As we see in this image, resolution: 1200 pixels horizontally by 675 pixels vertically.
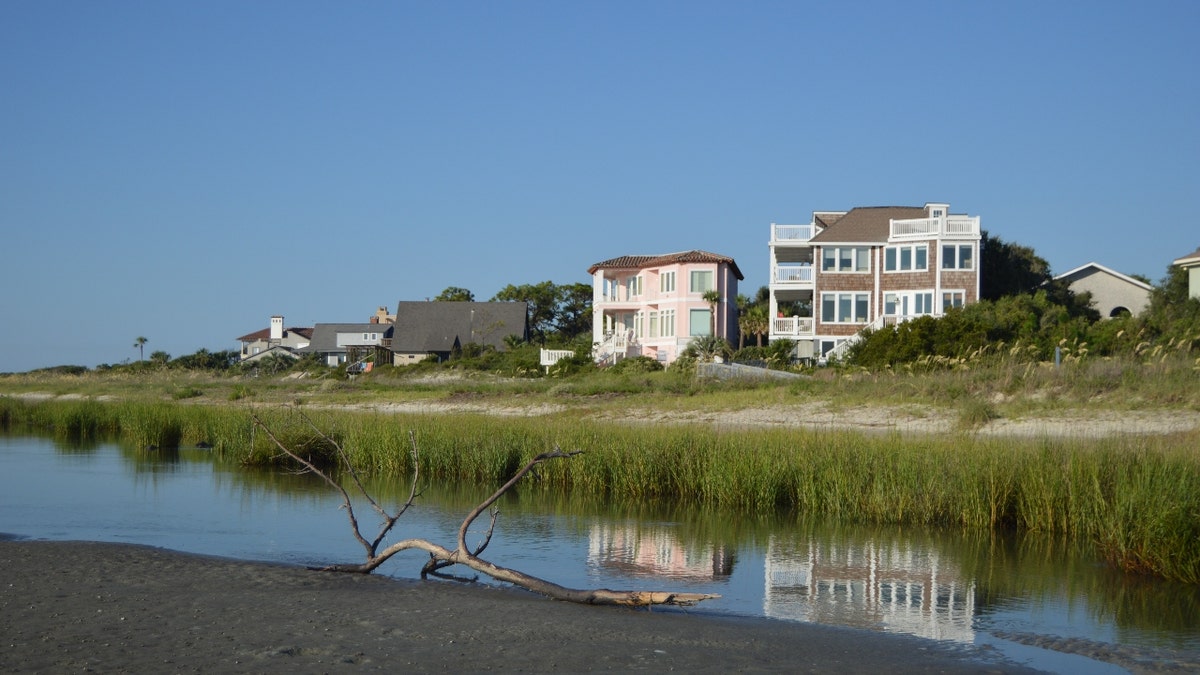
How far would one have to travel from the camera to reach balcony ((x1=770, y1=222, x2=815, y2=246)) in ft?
180

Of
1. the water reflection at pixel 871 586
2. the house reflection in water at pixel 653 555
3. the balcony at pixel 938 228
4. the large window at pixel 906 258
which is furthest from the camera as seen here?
the large window at pixel 906 258

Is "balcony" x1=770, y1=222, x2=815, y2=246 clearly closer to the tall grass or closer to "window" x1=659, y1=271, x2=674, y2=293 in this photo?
"window" x1=659, y1=271, x2=674, y2=293

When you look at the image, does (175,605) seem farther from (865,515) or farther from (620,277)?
(620,277)

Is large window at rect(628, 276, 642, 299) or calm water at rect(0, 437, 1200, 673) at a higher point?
large window at rect(628, 276, 642, 299)

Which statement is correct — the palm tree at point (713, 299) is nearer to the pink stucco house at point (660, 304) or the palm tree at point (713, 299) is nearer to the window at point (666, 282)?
the pink stucco house at point (660, 304)

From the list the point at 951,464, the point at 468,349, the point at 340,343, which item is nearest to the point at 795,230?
the point at 468,349

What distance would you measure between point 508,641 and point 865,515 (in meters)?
9.02

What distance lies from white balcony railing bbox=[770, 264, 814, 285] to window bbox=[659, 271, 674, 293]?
5995 mm

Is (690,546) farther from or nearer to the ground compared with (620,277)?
nearer to the ground

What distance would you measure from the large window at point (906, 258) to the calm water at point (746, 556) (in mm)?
35209

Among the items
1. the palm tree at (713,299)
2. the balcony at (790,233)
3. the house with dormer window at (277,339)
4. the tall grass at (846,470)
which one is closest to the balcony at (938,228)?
the balcony at (790,233)

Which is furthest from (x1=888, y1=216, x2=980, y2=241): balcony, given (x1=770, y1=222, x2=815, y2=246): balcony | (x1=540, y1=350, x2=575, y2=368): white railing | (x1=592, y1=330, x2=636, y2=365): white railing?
(x1=540, y1=350, x2=575, y2=368): white railing

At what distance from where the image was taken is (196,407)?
105ft

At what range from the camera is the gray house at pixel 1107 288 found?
2239 inches
